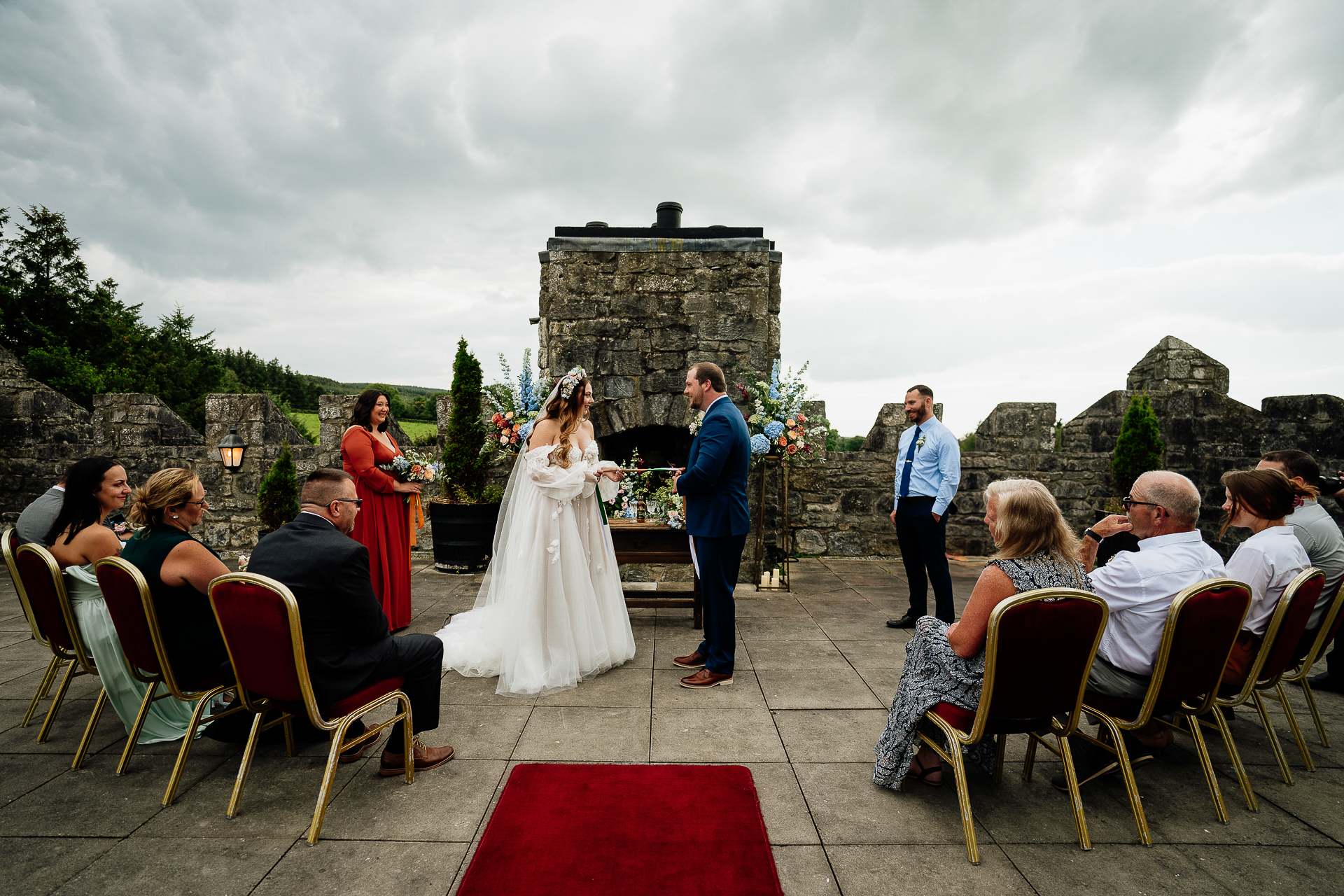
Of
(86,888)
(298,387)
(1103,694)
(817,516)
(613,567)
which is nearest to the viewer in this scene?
(86,888)

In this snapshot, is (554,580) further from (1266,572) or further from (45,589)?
(1266,572)

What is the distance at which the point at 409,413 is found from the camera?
22922mm

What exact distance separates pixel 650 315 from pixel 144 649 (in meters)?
5.22

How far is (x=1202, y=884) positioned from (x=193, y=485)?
13.6 ft

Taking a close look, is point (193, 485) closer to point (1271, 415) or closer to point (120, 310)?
point (1271, 415)

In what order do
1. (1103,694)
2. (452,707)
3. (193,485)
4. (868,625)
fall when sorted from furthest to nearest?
Result: (868,625) → (452,707) → (193,485) → (1103,694)

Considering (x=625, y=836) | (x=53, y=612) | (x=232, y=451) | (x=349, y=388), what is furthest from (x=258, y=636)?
(x=349, y=388)

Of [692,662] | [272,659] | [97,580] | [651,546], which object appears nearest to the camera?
[272,659]

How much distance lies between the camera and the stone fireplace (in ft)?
22.4

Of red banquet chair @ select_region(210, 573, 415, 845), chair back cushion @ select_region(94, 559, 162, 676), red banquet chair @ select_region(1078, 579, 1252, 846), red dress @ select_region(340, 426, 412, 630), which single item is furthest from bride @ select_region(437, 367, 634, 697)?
red banquet chair @ select_region(1078, 579, 1252, 846)

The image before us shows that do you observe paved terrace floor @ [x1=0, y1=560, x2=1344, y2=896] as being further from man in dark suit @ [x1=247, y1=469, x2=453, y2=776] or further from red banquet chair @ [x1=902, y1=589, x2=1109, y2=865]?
man in dark suit @ [x1=247, y1=469, x2=453, y2=776]

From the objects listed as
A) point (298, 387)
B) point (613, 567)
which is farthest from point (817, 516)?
point (298, 387)

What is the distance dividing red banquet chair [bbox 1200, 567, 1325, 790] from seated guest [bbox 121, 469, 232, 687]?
4180mm

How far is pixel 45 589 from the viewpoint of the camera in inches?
116
